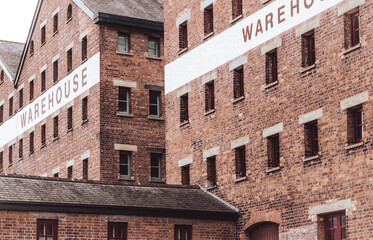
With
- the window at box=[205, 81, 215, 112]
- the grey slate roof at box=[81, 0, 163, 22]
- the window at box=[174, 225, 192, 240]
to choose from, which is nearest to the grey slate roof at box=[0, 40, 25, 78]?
the grey slate roof at box=[81, 0, 163, 22]

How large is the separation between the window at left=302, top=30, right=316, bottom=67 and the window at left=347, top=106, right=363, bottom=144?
3.21m

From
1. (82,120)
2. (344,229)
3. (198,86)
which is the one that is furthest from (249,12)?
(82,120)

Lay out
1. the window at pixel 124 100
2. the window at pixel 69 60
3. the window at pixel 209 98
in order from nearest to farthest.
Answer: the window at pixel 209 98
the window at pixel 124 100
the window at pixel 69 60

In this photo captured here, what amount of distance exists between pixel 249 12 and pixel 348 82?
719 cm

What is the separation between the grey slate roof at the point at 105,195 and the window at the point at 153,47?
39.2 ft

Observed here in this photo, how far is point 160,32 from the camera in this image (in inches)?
1929

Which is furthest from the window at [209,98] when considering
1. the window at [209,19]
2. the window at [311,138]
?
the window at [311,138]

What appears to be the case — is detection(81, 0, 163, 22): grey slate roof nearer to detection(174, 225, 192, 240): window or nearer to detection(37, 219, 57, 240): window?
detection(174, 225, 192, 240): window

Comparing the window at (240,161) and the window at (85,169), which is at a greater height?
the window at (85,169)

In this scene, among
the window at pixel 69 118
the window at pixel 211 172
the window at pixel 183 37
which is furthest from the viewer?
the window at pixel 69 118

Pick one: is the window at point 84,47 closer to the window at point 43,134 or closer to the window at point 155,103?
the window at point 155,103

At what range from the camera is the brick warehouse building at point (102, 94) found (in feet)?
153

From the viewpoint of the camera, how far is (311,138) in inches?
1303

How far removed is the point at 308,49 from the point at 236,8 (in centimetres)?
548
